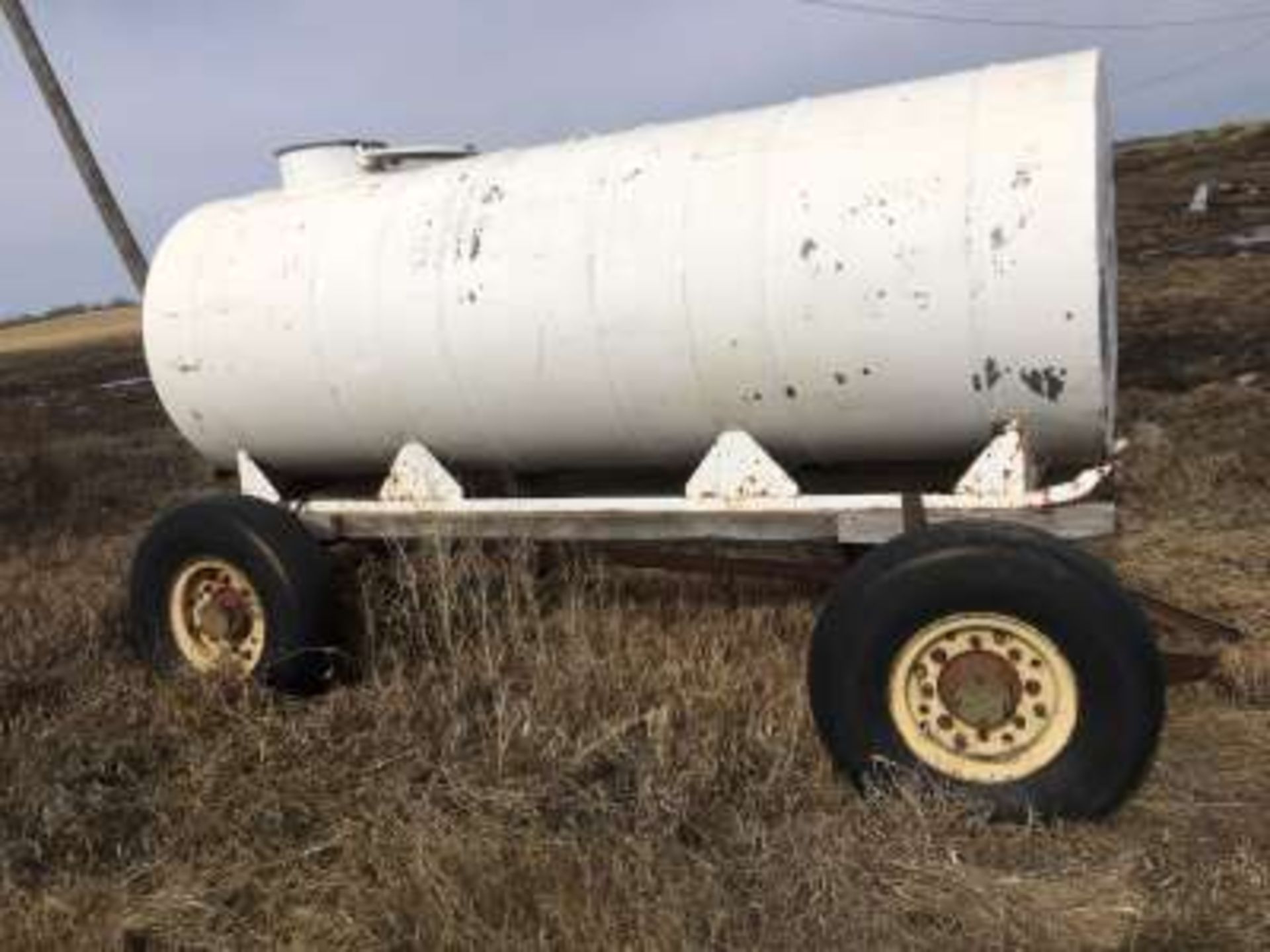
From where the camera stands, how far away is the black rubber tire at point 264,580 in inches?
260

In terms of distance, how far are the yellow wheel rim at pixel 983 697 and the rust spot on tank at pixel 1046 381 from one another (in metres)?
0.81

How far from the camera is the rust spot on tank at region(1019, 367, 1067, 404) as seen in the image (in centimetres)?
533

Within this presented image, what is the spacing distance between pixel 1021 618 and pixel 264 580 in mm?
3105

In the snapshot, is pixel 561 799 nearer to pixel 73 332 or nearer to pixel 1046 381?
pixel 1046 381

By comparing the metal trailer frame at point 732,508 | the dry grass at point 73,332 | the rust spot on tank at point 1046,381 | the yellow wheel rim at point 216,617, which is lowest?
the dry grass at point 73,332

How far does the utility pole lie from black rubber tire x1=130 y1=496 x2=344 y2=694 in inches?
331

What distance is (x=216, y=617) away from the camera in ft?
22.4

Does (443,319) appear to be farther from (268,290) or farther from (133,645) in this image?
(133,645)

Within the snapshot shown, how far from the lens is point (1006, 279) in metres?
5.26

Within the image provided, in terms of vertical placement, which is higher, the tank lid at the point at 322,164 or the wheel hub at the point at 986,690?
the tank lid at the point at 322,164

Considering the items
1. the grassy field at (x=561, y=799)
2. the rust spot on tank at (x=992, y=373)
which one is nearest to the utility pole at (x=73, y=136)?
the grassy field at (x=561, y=799)

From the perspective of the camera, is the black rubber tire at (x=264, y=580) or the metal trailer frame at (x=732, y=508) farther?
the black rubber tire at (x=264, y=580)

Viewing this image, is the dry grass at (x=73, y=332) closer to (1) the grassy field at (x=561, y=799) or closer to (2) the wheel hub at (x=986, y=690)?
(1) the grassy field at (x=561, y=799)

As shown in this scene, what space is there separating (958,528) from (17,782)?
9.88 ft
